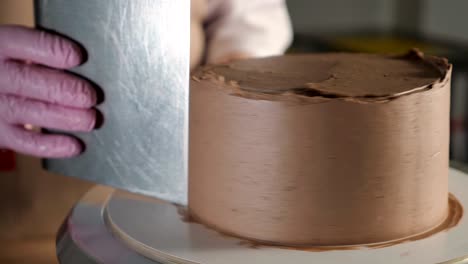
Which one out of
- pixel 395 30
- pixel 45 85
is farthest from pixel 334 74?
pixel 395 30

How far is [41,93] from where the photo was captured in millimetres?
915

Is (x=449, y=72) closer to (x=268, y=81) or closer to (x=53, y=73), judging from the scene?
(x=268, y=81)

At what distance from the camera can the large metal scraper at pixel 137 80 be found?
0.84m

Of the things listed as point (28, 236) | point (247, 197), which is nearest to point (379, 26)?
point (28, 236)

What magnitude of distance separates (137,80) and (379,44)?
99.2 inches

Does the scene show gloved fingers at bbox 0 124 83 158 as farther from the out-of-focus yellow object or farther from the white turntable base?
the out-of-focus yellow object

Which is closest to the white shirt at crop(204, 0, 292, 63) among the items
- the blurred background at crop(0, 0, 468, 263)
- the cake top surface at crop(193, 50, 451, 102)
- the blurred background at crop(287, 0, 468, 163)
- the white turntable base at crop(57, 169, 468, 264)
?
the cake top surface at crop(193, 50, 451, 102)

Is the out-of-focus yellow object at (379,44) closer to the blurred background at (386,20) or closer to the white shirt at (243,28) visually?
the blurred background at (386,20)

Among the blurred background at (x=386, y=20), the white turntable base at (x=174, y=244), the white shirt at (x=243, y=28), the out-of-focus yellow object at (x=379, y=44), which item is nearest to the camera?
the white turntable base at (x=174, y=244)

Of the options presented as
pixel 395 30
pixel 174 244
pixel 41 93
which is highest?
pixel 41 93

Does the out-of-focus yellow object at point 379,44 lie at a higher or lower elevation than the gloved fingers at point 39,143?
lower

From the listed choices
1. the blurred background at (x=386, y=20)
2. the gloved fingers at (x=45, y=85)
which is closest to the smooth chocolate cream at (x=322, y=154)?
the gloved fingers at (x=45, y=85)

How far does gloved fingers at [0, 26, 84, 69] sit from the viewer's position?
0.87m

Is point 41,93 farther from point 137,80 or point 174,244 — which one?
point 174,244
